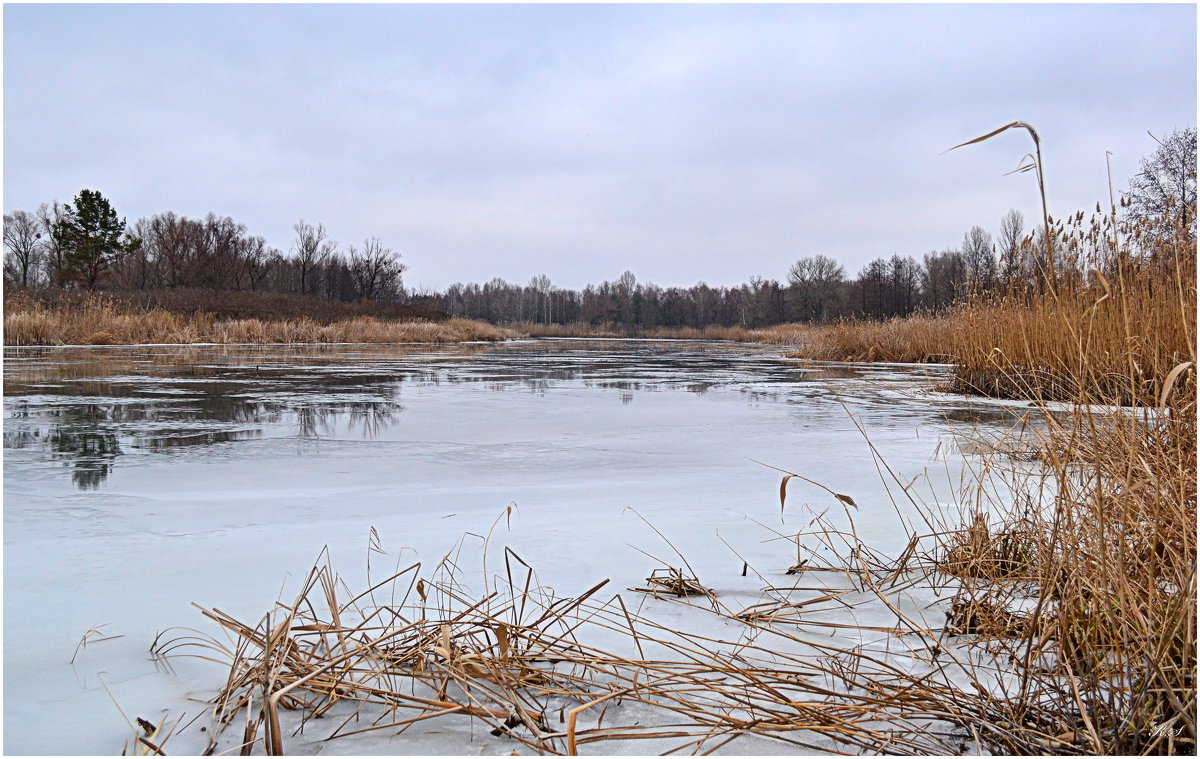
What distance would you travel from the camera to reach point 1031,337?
19.6ft

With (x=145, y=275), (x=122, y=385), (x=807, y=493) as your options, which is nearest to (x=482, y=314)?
(x=145, y=275)

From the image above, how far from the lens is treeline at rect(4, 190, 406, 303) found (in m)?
35.9

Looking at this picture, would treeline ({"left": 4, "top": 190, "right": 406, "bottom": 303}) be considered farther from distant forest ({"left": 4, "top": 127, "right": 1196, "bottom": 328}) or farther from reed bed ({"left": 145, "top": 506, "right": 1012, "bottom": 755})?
reed bed ({"left": 145, "top": 506, "right": 1012, "bottom": 755})

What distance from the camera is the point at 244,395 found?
20.4ft

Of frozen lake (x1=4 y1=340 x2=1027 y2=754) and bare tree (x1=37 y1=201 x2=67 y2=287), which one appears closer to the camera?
frozen lake (x1=4 y1=340 x2=1027 y2=754)

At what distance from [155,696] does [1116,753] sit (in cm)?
149

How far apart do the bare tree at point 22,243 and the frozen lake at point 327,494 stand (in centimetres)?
6232

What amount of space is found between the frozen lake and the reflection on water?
0.13 feet

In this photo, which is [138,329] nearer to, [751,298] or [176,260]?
[176,260]

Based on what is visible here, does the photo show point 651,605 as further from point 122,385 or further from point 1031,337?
point 122,385

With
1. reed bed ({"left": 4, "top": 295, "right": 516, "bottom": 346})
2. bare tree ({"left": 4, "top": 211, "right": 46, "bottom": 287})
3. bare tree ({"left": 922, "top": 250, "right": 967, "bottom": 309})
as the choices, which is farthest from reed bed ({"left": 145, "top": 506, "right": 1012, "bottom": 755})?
bare tree ({"left": 4, "top": 211, "right": 46, "bottom": 287})

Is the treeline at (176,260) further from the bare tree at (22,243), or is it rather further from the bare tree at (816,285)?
the bare tree at (816,285)

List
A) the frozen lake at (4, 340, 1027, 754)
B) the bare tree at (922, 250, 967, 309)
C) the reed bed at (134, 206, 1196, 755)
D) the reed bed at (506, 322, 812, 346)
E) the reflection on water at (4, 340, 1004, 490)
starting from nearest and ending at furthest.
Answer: the reed bed at (134, 206, 1196, 755)
the frozen lake at (4, 340, 1027, 754)
the reflection on water at (4, 340, 1004, 490)
the reed bed at (506, 322, 812, 346)
the bare tree at (922, 250, 967, 309)

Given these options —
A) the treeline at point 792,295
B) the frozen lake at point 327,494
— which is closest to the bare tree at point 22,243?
the treeline at point 792,295
